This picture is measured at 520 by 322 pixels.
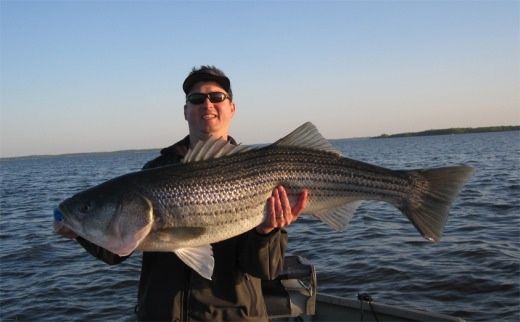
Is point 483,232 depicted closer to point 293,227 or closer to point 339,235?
point 339,235

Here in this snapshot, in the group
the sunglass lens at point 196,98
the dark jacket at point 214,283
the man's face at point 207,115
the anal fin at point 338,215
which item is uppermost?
the sunglass lens at point 196,98

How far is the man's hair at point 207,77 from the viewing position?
17.1ft

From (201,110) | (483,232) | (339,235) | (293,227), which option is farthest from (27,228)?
(201,110)

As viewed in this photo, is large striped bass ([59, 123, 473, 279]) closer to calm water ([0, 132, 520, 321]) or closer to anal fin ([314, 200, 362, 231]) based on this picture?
anal fin ([314, 200, 362, 231])

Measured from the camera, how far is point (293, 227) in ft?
61.6

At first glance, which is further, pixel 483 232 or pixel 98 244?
pixel 483 232

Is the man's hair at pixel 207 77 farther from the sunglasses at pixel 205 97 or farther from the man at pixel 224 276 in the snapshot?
the man at pixel 224 276

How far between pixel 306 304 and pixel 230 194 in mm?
3198

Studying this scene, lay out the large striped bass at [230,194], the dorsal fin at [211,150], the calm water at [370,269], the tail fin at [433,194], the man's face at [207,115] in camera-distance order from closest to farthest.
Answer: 1. the large striped bass at [230,194]
2. the dorsal fin at [211,150]
3. the tail fin at [433,194]
4. the man's face at [207,115]
5. the calm water at [370,269]

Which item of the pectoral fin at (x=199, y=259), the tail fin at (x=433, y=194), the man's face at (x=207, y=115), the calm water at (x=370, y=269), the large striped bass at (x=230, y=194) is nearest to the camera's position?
the pectoral fin at (x=199, y=259)

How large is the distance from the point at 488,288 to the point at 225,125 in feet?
30.1

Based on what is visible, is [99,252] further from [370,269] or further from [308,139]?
[370,269]

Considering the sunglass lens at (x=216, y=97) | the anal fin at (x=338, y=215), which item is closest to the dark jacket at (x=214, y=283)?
the anal fin at (x=338, y=215)

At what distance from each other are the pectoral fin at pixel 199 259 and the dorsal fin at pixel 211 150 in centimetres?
84
